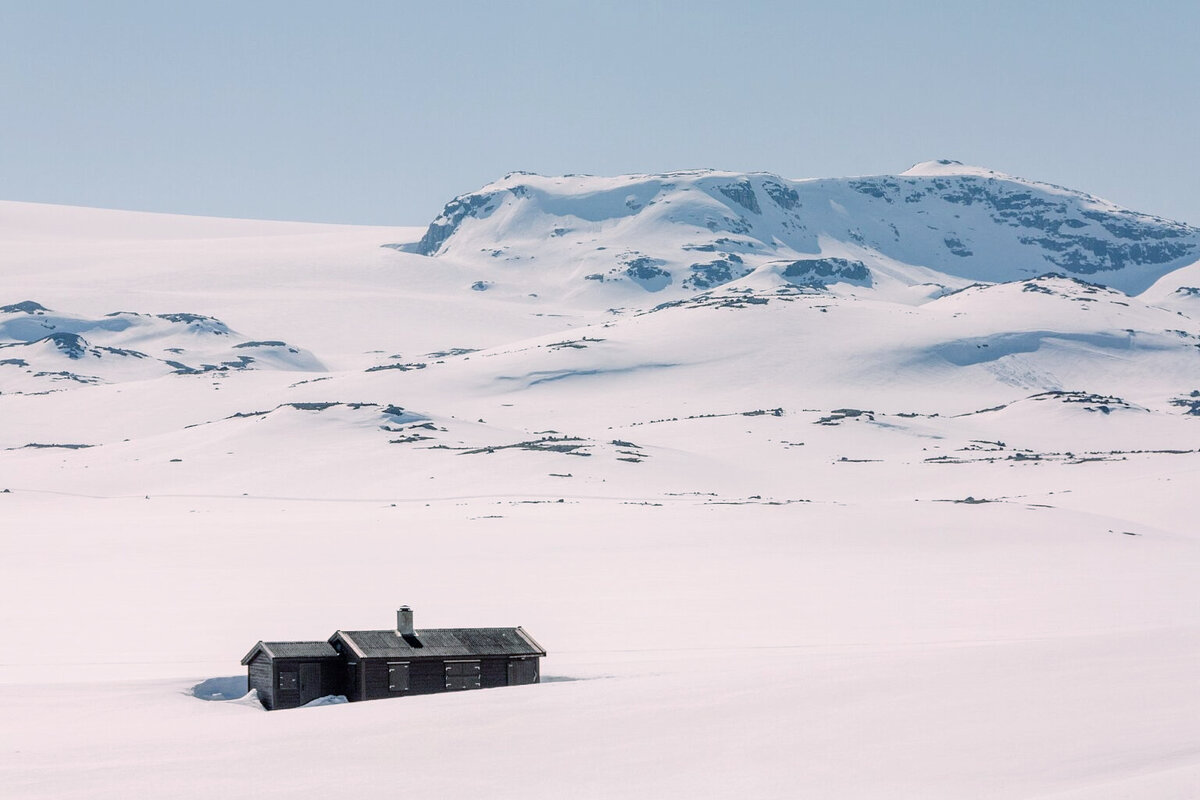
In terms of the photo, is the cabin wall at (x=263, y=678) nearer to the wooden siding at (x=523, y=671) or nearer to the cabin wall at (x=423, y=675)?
the cabin wall at (x=423, y=675)

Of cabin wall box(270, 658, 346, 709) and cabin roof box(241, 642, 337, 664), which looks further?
cabin roof box(241, 642, 337, 664)

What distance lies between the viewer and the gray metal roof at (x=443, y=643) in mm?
46906

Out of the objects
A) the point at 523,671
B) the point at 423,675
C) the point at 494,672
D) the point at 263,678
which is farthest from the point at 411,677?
the point at 263,678

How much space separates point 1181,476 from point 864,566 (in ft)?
211

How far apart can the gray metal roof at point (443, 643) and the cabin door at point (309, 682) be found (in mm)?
1316

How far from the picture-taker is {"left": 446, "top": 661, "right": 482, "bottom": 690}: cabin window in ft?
157

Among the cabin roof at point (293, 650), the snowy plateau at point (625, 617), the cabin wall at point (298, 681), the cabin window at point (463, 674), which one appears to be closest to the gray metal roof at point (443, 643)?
the cabin window at point (463, 674)

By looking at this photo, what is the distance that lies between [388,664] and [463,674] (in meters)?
2.70

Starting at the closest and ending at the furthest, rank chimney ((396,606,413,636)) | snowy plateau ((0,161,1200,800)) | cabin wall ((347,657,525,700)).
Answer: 1. snowy plateau ((0,161,1200,800))
2. cabin wall ((347,657,525,700))
3. chimney ((396,606,413,636))

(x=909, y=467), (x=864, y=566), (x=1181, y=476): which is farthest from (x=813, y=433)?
(x=864, y=566)

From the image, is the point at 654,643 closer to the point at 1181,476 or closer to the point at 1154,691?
the point at 1154,691

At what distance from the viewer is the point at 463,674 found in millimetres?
48156

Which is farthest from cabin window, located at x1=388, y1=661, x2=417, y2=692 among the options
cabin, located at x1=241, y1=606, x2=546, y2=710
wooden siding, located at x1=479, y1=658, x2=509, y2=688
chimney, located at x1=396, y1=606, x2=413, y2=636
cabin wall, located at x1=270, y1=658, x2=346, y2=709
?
wooden siding, located at x1=479, y1=658, x2=509, y2=688

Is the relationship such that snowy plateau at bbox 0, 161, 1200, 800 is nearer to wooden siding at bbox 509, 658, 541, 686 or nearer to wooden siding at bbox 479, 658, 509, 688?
wooden siding at bbox 509, 658, 541, 686
